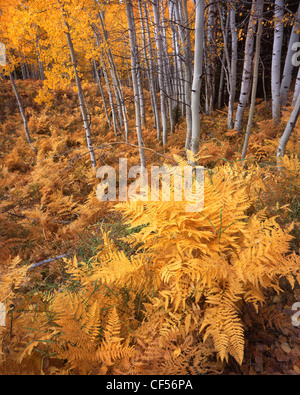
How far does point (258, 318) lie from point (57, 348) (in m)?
1.41

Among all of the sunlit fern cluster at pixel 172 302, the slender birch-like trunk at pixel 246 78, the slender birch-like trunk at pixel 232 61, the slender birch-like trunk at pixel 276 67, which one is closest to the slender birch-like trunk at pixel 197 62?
the sunlit fern cluster at pixel 172 302

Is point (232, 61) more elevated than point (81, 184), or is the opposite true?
point (232, 61)

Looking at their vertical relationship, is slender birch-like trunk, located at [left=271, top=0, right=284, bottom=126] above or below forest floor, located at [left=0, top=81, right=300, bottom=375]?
above

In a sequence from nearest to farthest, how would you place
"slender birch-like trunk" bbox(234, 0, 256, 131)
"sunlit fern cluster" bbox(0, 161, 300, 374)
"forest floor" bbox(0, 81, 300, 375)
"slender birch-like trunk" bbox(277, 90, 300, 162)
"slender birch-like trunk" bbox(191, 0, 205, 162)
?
"sunlit fern cluster" bbox(0, 161, 300, 374)
"forest floor" bbox(0, 81, 300, 375)
"slender birch-like trunk" bbox(191, 0, 205, 162)
"slender birch-like trunk" bbox(277, 90, 300, 162)
"slender birch-like trunk" bbox(234, 0, 256, 131)

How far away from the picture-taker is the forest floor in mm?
1510

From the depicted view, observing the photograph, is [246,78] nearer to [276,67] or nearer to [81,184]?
[276,67]

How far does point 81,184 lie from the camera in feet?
21.3

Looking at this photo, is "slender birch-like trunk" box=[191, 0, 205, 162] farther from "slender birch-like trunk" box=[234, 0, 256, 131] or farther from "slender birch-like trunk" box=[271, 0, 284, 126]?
"slender birch-like trunk" box=[271, 0, 284, 126]

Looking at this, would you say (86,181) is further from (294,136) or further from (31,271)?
Answer: (294,136)

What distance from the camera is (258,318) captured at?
1520mm

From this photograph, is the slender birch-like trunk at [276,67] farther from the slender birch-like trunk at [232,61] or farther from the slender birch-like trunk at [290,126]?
the slender birch-like trunk at [290,126]

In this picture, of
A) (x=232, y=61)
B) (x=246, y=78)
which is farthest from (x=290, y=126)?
(x=232, y=61)

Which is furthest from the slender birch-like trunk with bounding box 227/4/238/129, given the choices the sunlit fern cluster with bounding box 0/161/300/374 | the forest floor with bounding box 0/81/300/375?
the sunlit fern cluster with bounding box 0/161/300/374

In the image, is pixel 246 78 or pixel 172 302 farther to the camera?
pixel 246 78
